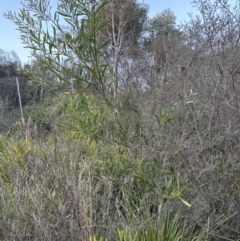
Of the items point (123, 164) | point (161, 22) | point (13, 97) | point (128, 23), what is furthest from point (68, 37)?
point (161, 22)

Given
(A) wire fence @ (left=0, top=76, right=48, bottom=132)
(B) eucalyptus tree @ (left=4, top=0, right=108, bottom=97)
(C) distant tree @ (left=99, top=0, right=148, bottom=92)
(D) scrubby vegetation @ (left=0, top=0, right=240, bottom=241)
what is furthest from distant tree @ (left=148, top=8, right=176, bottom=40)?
(B) eucalyptus tree @ (left=4, top=0, right=108, bottom=97)

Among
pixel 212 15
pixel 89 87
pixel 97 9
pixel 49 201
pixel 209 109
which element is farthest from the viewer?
pixel 212 15

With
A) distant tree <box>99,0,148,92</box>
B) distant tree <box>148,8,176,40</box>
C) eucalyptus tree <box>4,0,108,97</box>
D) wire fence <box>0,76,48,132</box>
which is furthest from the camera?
distant tree <box>148,8,176,40</box>

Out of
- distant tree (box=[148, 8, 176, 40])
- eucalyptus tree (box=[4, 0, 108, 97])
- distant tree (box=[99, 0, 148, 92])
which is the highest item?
distant tree (box=[148, 8, 176, 40])

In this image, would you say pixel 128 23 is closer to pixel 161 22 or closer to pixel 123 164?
pixel 161 22

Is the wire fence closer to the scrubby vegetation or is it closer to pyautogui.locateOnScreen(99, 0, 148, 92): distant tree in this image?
pyautogui.locateOnScreen(99, 0, 148, 92): distant tree

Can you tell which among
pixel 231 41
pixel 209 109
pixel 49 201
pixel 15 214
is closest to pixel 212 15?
pixel 231 41

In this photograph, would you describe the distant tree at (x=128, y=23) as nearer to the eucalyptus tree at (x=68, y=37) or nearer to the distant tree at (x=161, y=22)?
the distant tree at (x=161, y=22)

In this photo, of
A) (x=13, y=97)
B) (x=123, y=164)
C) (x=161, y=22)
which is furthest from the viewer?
(x=161, y=22)

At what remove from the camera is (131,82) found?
19.7 ft

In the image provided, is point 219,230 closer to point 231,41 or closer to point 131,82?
point 231,41

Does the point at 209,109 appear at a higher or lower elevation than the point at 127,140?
higher

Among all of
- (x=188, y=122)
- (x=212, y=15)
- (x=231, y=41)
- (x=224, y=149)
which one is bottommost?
(x=224, y=149)

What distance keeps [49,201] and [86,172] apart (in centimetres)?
71
